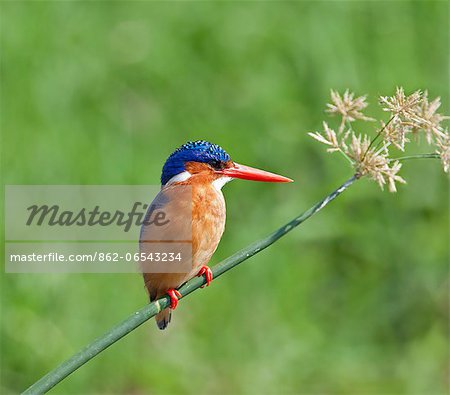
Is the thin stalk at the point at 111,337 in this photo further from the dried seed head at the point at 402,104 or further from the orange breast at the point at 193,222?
the orange breast at the point at 193,222

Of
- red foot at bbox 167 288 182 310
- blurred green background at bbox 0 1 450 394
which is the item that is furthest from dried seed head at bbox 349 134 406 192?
blurred green background at bbox 0 1 450 394

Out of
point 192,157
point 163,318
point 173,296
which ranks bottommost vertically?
point 163,318

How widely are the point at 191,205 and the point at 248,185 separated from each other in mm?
2169

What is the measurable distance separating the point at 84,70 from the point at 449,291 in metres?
1.76

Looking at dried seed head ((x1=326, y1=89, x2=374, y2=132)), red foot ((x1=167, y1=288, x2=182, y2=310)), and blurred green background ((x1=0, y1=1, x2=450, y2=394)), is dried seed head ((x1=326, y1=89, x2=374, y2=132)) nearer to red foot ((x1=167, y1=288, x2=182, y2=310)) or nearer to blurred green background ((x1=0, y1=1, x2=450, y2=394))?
red foot ((x1=167, y1=288, x2=182, y2=310))

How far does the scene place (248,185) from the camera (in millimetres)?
3721

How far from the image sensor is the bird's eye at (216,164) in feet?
5.08

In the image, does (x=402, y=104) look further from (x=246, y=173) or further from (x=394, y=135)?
(x=246, y=173)

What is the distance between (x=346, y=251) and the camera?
3648 mm

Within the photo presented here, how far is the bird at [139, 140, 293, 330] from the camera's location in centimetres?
151

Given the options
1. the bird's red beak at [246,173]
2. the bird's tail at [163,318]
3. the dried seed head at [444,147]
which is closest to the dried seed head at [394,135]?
the dried seed head at [444,147]

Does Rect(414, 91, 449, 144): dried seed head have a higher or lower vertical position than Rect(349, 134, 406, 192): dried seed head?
higher

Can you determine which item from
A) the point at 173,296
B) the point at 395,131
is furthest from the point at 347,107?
the point at 173,296

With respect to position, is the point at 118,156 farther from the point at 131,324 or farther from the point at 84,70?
the point at 131,324
